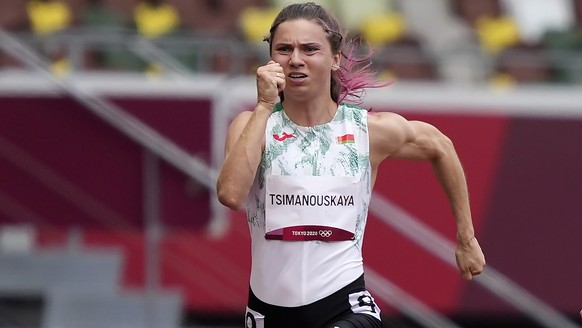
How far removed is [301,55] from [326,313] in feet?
3.12

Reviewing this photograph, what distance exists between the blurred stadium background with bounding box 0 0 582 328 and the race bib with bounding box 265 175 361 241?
3.88 m

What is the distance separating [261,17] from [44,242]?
2.81 metres

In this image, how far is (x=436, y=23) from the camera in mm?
14039

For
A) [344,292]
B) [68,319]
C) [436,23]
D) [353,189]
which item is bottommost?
[68,319]

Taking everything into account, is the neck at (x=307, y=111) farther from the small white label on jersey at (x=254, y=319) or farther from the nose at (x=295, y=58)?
the small white label on jersey at (x=254, y=319)

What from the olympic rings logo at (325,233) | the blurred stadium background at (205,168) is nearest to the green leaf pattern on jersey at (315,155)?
the olympic rings logo at (325,233)

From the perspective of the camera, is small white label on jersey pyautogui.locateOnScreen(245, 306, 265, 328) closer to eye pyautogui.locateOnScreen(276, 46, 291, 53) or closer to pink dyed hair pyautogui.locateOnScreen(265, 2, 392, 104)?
pink dyed hair pyautogui.locateOnScreen(265, 2, 392, 104)

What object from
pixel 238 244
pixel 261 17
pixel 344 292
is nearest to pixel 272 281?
pixel 344 292

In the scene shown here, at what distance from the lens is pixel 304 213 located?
214 inches

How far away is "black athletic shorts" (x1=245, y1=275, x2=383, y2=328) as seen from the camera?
18.0ft

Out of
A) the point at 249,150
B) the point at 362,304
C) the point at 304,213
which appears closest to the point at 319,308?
the point at 362,304

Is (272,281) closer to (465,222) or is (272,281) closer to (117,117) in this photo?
(465,222)

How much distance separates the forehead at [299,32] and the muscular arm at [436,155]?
437 mm

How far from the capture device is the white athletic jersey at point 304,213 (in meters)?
5.46
